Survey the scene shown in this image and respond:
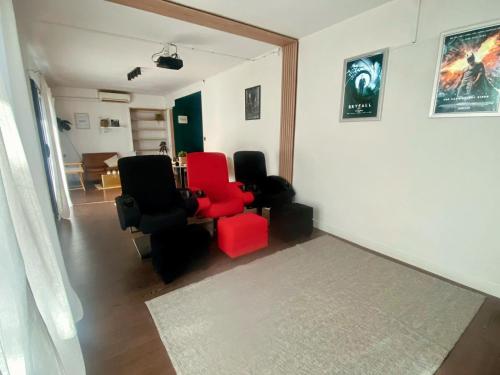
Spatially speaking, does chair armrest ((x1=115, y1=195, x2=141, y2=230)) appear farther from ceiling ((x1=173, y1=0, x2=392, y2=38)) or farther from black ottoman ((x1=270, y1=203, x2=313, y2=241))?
ceiling ((x1=173, y1=0, x2=392, y2=38))

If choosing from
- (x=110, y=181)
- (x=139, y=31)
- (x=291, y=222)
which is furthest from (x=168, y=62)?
(x=110, y=181)

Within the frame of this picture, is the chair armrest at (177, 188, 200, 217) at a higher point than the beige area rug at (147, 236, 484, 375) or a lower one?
higher

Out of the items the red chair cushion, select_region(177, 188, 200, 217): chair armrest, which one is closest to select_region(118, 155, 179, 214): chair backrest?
select_region(177, 188, 200, 217): chair armrest

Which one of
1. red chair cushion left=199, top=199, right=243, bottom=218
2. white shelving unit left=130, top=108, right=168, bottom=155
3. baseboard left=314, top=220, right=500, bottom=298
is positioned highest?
white shelving unit left=130, top=108, right=168, bottom=155

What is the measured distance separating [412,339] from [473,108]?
180 centimetres

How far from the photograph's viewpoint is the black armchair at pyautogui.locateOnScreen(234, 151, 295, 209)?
3.33 m

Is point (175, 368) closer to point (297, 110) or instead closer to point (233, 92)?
point (297, 110)

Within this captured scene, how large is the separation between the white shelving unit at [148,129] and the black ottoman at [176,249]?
6.08 m

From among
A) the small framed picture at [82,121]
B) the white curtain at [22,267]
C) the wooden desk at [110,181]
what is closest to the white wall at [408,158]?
the white curtain at [22,267]

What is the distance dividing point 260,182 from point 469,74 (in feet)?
8.48

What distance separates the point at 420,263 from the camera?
239 centimetres

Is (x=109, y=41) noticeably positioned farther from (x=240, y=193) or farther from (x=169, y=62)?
(x=240, y=193)

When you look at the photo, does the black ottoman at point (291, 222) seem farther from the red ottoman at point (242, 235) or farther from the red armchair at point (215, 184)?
the red armchair at point (215, 184)

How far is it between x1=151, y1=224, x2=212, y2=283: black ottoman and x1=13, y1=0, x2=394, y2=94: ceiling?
225 centimetres
